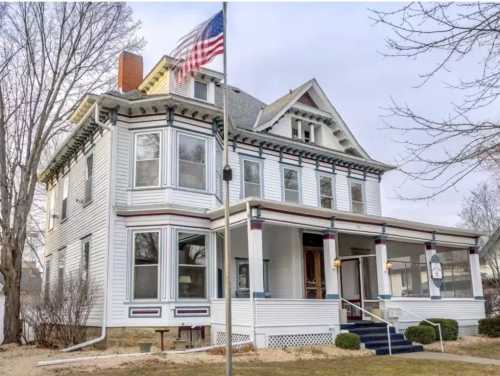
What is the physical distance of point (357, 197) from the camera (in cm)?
2033

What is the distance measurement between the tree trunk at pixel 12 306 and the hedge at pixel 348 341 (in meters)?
9.90

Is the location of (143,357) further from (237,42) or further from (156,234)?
(237,42)

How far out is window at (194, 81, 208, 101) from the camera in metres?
16.1

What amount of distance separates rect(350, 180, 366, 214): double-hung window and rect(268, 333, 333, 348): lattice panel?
24.5 feet

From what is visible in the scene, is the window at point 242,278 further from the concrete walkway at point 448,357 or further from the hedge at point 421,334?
the concrete walkway at point 448,357

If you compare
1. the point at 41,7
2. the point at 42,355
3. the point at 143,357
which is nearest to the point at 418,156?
the point at 143,357

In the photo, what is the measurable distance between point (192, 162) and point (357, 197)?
Result: 331 inches

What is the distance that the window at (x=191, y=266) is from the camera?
45.7 ft

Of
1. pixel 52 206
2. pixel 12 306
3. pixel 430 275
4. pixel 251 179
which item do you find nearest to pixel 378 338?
pixel 430 275

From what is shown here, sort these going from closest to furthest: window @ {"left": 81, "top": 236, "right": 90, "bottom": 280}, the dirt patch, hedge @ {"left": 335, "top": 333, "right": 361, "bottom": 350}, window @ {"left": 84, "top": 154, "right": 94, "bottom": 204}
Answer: the dirt patch
hedge @ {"left": 335, "top": 333, "right": 361, "bottom": 350}
window @ {"left": 81, "top": 236, "right": 90, "bottom": 280}
window @ {"left": 84, "top": 154, "right": 94, "bottom": 204}

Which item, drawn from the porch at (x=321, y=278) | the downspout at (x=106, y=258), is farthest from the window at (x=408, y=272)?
the downspout at (x=106, y=258)

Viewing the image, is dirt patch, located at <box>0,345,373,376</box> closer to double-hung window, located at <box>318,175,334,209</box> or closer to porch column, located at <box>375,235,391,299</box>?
porch column, located at <box>375,235,391,299</box>

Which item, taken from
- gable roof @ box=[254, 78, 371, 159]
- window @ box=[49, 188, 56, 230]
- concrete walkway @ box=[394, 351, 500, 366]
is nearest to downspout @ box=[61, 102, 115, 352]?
gable roof @ box=[254, 78, 371, 159]

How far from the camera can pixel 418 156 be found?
513 centimetres
